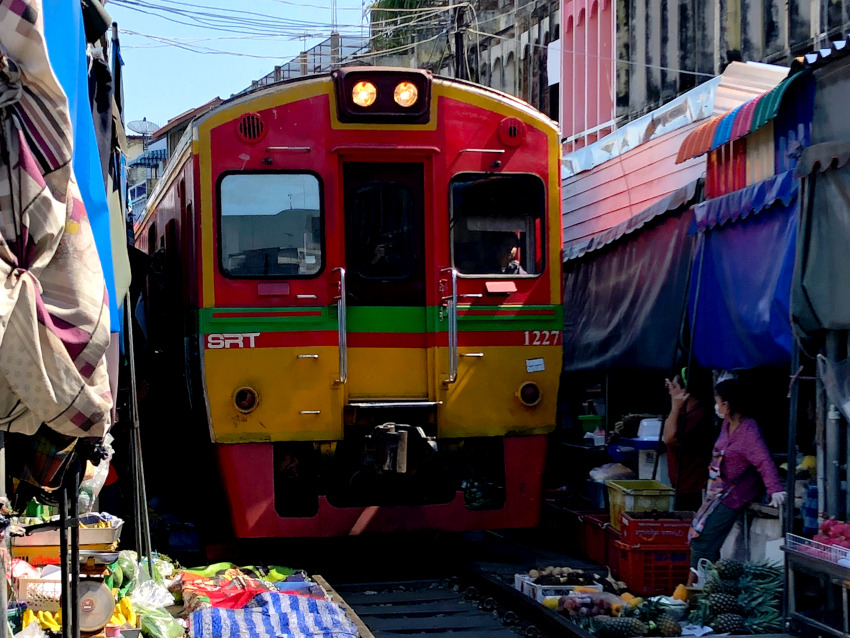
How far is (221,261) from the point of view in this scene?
896 cm

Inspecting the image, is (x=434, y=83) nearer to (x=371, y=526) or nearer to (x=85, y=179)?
(x=371, y=526)

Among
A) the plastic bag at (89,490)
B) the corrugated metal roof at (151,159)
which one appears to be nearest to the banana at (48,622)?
the plastic bag at (89,490)

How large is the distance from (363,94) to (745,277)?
2997mm

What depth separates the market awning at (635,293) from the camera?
31.0 feet

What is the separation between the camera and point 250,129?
29.6 feet

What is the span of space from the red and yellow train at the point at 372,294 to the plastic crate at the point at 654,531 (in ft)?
3.88

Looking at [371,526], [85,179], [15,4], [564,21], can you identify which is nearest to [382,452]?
[371,526]

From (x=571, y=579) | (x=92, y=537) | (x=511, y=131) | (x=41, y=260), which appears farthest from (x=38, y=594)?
(x=511, y=131)

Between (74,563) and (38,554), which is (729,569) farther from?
(74,563)

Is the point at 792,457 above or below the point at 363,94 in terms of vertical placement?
below

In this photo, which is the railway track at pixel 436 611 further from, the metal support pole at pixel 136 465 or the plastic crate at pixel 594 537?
the metal support pole at pixel 136 465

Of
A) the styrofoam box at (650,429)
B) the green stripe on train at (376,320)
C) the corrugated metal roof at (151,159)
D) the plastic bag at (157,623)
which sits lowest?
the plastic bag at (157,623)

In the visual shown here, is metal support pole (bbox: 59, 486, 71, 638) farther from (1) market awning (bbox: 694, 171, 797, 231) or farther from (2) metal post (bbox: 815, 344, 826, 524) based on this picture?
(1) market awning (bbox: 694, 171, 797, 231)

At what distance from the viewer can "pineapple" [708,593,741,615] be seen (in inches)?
276
